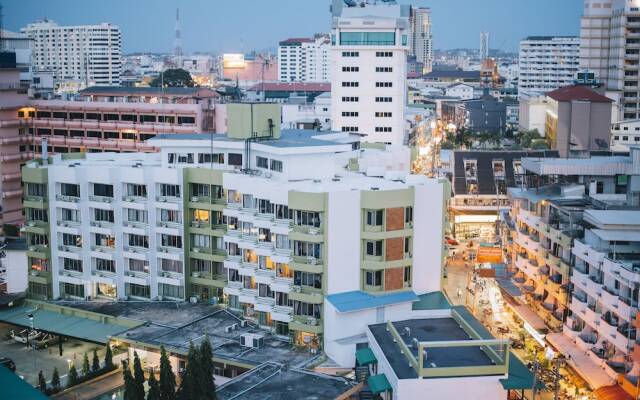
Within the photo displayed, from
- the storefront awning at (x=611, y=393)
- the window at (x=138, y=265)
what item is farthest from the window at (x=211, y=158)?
the storefront awning at (x=611, y=393)

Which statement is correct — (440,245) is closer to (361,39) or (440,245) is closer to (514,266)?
(514,266)

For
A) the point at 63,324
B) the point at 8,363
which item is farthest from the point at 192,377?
the point at 63,324

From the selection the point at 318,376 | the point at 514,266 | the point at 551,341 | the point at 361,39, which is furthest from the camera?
the point at 361,39

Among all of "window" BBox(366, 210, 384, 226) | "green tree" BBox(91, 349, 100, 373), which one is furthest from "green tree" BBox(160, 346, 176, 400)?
"window" BBox(366, 210, 384, 226)

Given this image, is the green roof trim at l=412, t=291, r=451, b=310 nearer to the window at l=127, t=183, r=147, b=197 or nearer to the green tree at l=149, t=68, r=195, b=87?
the window at l=127, t=183, r=147, b=197

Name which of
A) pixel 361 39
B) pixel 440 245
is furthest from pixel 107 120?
pixel 440 245

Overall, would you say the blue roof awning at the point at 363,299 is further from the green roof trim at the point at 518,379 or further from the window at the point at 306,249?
the green roof trim at the point at 518,379
